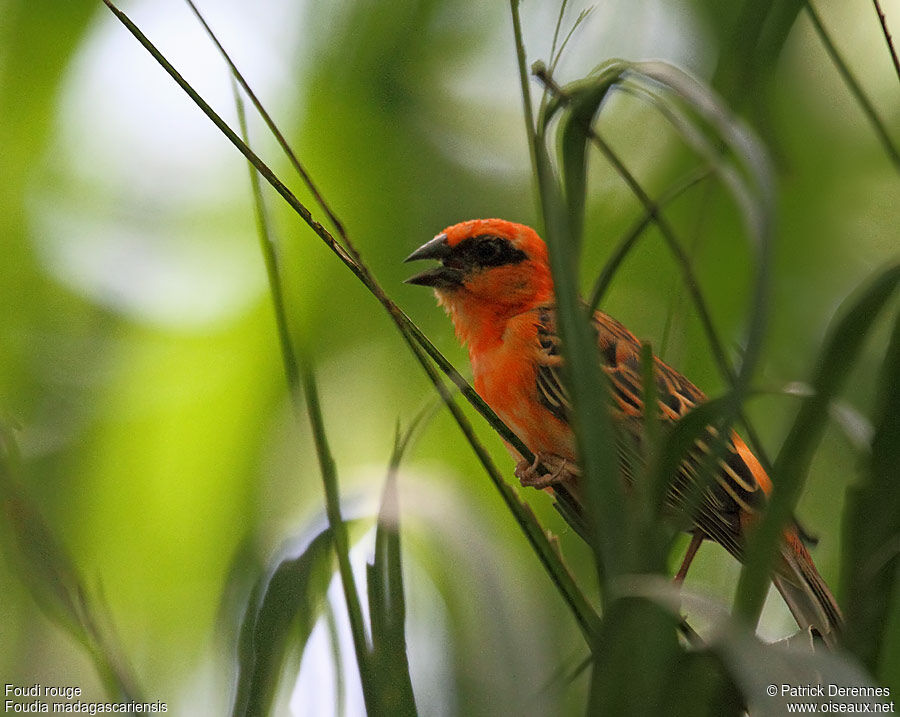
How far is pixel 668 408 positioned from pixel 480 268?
745mm

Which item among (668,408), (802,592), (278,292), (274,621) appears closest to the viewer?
(274,621)

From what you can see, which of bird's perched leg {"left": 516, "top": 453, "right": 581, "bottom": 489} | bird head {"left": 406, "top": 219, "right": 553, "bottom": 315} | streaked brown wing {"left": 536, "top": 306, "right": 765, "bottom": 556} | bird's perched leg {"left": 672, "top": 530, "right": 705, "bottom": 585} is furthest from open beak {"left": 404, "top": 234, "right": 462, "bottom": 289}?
bird's perched leg {"left": 672, "top": 530, "right": 705, "bottom": 585}

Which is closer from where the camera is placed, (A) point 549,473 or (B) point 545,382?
(A) point 549,473

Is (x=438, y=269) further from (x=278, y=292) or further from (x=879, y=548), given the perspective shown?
(x=879, y=548)

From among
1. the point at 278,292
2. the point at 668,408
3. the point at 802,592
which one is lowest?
the point at 802,592

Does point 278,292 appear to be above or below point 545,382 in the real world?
above

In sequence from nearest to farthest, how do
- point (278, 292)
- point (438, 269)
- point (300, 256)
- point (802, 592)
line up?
point (278, 292) < point (802, 592) < point (438, 269) < point (300, 256)

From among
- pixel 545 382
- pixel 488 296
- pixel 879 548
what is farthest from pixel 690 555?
pixel 879 548

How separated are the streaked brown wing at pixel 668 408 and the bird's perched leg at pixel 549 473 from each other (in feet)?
0.40

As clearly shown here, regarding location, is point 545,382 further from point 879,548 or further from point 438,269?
point 879,548

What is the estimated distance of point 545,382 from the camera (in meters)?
2.49

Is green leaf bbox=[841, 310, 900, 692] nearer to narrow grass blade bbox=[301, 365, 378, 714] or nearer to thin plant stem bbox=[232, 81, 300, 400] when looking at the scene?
narrow grass blade bbox=[301, 365, 378, 714]

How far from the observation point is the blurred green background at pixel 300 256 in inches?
112

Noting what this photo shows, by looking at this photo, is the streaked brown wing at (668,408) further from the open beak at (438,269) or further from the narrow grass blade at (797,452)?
the narrow grass blade at (797,452)
